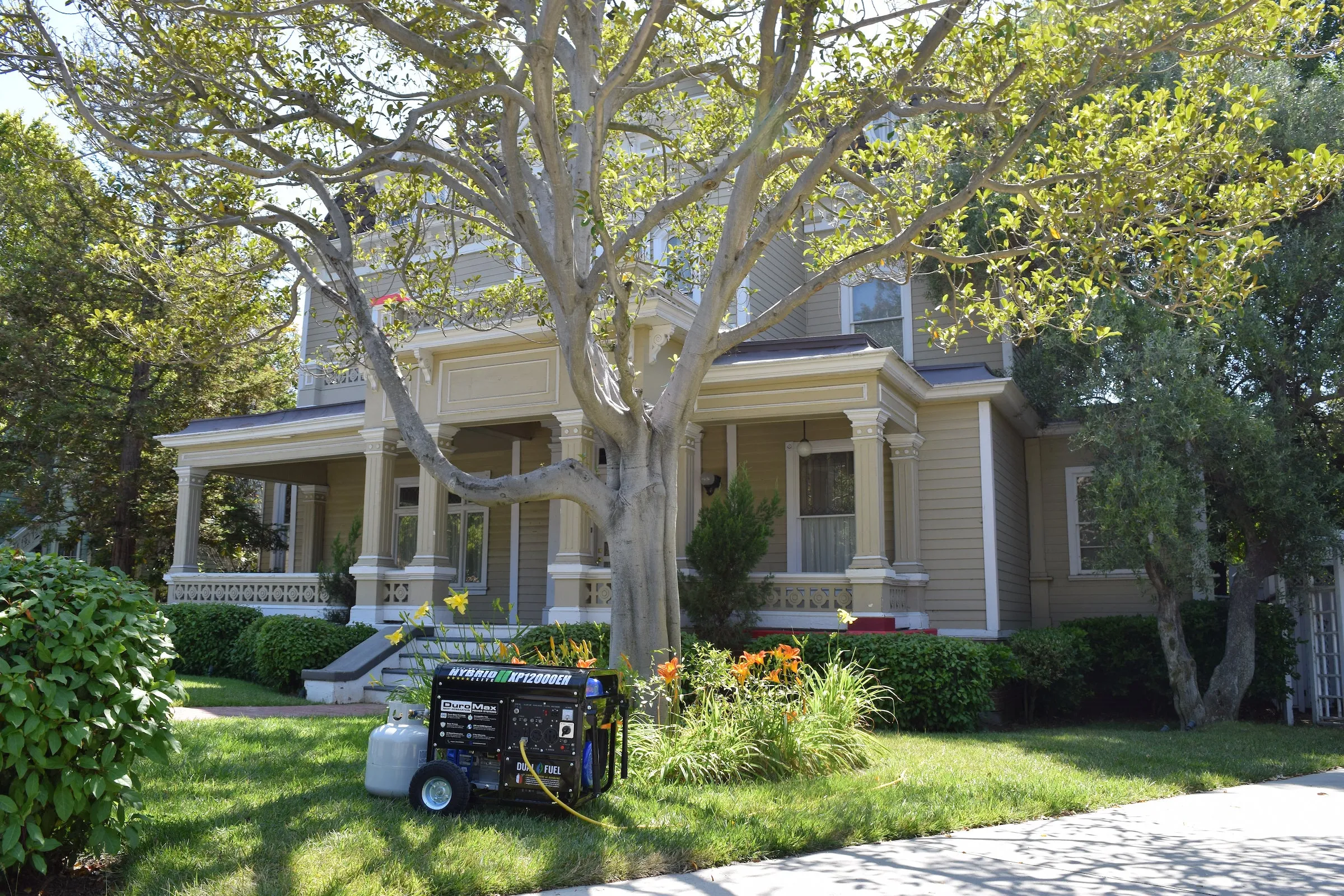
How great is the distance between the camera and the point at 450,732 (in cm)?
623

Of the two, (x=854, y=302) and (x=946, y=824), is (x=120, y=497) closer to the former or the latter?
(x=854, y=302)

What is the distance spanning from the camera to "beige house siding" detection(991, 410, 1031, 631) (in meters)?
14.7

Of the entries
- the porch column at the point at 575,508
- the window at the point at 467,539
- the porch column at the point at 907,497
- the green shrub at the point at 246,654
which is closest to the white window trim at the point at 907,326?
the porch column at the point at 907,497

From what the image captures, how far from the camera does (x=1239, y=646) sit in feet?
40.2

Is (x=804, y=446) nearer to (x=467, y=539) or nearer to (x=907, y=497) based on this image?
(x=907, y=497)

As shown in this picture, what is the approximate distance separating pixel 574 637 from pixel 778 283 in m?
8.44

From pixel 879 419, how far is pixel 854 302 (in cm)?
507

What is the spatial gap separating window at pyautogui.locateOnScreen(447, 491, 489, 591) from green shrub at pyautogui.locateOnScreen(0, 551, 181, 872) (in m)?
13.6

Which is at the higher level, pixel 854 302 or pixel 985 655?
pixel 854 302

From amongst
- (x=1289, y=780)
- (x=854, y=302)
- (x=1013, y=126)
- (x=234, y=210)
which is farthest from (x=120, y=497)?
(x=1289, y=780)

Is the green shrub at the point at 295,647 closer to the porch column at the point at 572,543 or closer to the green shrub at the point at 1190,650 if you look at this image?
the porch column at the point at 572,543

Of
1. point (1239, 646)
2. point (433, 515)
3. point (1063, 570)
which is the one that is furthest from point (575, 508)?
point (1239, 646)

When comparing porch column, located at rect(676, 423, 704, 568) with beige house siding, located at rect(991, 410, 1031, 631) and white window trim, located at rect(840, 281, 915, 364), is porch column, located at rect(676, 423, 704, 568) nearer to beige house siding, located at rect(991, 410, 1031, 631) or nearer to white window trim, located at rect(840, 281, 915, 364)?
white window trim, located at rect(840, 281, 915, 364)

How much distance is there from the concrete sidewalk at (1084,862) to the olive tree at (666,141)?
3.23 meters
